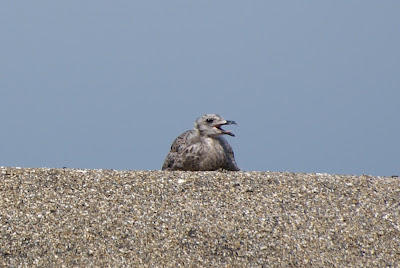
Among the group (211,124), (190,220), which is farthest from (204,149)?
(190,220)

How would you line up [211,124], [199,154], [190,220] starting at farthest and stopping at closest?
[211,124] → [199,154] → [190,220]

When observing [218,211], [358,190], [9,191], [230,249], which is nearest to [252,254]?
[230,249]

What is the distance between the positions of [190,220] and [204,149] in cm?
120

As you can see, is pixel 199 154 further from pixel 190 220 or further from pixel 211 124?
pixel 190 220

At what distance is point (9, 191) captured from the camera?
6.04m

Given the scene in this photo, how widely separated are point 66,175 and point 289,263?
1977 millimetres

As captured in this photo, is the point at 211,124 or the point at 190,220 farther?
the point at 211,124

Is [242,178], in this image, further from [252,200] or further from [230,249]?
[230,249]

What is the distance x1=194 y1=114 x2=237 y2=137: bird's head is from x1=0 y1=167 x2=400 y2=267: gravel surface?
55cm

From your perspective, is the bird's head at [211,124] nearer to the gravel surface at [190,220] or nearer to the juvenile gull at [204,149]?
the juvenile gull at [204,149]

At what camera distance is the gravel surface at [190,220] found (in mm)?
5504

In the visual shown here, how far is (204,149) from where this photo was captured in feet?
22.6

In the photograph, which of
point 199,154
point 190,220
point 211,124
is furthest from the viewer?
point 211,124

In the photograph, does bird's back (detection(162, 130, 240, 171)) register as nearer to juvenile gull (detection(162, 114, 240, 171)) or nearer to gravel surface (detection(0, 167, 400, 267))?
juvenile gull (detection(162, 114, 240, 171))
